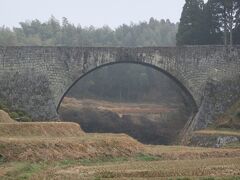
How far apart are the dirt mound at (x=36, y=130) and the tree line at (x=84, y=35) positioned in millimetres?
64458

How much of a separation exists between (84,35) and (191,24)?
174 feet

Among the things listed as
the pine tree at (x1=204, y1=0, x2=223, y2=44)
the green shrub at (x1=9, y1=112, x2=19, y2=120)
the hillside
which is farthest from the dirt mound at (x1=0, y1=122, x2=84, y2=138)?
the pine tree at (x1=204, y1=0, x2=223, y2=44)

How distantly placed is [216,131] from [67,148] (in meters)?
20.5

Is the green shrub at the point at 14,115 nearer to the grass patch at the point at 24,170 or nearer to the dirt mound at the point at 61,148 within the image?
the dirt mound at the point at 61,148

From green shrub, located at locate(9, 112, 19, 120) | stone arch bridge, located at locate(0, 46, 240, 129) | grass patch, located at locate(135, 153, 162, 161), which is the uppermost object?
stone arch bridge, located at locate(0, 46, 240, 129)

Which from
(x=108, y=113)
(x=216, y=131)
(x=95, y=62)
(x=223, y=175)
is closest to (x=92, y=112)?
(x=108, y=113)

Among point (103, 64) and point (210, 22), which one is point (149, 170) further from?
point (210, 22)

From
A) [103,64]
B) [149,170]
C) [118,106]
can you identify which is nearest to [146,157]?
[149,170]

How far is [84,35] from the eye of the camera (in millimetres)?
108312

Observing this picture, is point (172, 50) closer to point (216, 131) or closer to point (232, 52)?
point (232, 52)

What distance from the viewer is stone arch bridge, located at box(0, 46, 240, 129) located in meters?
47.3

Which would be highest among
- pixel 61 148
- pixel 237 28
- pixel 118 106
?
pixel 237 28

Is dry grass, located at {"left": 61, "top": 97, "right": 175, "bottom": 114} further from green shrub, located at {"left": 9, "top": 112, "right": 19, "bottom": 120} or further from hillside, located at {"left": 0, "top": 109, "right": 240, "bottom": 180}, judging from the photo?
Answer: hillside, located at {"left": 0, "top": 109, "right": 240, "bottom": 180}

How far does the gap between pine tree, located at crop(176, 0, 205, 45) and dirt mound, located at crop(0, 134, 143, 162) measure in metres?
27.1
